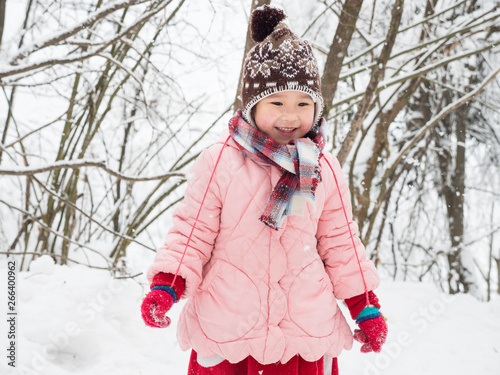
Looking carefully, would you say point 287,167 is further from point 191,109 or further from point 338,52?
point 191,109

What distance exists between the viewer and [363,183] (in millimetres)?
3434

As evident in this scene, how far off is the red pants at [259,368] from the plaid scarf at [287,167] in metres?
0.41

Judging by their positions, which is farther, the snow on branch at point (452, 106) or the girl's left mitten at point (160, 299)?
the snow on branch at point (452, 106)

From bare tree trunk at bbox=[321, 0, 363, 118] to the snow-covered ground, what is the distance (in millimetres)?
1428

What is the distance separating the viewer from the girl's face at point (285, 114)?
135 centimetres

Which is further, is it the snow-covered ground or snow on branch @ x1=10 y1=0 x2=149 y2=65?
the snow-covered ground

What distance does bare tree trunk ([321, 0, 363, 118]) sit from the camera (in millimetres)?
2355

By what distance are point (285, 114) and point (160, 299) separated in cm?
66

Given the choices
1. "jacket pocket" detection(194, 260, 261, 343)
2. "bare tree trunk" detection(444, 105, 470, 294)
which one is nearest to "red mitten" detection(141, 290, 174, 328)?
"jacket pocket" detection(194, 260, 261, 343)

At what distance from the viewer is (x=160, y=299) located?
1.17m

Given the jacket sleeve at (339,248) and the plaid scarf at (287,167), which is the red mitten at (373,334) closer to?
the jacket sleeve at (339,248)

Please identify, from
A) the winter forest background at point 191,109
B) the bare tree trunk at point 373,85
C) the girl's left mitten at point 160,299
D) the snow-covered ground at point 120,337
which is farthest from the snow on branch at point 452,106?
the girl's left mitten at point 160,299

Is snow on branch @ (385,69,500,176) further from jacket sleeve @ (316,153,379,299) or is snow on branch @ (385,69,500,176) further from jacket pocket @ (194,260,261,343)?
jacket pocket @ (194,260,261,343)

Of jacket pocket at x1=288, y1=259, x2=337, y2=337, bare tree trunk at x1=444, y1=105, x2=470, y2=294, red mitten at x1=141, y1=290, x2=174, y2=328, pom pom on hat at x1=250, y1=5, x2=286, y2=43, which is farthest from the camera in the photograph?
bare tree trunk at x1=444, y1=105, x2=470, y2=294
